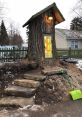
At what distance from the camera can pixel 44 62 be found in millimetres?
10617

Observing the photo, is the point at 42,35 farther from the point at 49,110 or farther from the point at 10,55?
the point at 49,110

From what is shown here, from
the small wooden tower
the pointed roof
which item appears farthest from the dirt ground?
the pointed roof

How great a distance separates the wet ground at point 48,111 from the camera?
6500 mm

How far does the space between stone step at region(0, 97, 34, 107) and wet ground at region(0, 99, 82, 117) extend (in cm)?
19

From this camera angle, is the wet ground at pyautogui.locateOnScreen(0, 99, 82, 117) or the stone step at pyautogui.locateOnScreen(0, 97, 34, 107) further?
the stone step at pyautogui.locateOnScreen(0, 97, 34, 107)

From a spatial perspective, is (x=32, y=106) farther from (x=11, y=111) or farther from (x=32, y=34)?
(x=32, y=34)

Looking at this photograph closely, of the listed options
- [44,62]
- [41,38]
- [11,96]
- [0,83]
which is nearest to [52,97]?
[11,96]

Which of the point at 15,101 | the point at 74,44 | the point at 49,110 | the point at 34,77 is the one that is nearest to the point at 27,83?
the point at 34,77

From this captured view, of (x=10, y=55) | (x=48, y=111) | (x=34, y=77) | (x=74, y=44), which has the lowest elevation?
(x=48, y=111)

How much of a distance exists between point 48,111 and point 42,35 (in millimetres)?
4715

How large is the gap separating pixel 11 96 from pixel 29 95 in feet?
2.09

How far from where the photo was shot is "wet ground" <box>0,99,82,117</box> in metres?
6.50

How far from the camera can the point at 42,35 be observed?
35.0 ft

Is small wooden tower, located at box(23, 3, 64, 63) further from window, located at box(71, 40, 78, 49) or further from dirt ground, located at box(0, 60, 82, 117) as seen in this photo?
window, located at box(71, 40, 78, 49)
